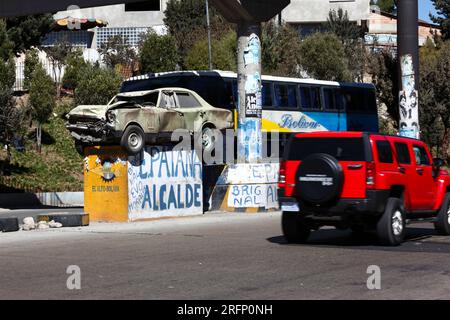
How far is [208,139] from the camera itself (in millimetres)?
25312

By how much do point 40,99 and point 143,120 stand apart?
21818 millimetres

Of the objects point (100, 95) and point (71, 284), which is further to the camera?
point (100, 95)

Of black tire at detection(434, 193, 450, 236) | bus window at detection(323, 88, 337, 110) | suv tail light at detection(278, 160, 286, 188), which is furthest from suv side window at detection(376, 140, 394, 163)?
bus window at detection(323, 88, 337, 110)

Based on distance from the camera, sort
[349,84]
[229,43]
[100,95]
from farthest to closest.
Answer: [229,43] → [100,95] → [349,84]

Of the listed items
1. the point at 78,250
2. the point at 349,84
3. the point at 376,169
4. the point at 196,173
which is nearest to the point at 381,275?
the point at 376,169

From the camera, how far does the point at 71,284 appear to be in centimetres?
1007

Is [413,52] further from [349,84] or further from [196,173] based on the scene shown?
[196,173]

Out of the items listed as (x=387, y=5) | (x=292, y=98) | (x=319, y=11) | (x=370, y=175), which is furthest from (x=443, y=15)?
(x=370, y=175)

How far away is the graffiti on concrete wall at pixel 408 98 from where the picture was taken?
91.8 ft

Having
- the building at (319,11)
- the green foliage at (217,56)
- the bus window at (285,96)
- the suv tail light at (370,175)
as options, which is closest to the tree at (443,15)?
the building at (319,11)

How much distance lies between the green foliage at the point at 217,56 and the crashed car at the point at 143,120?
25.4 meters
